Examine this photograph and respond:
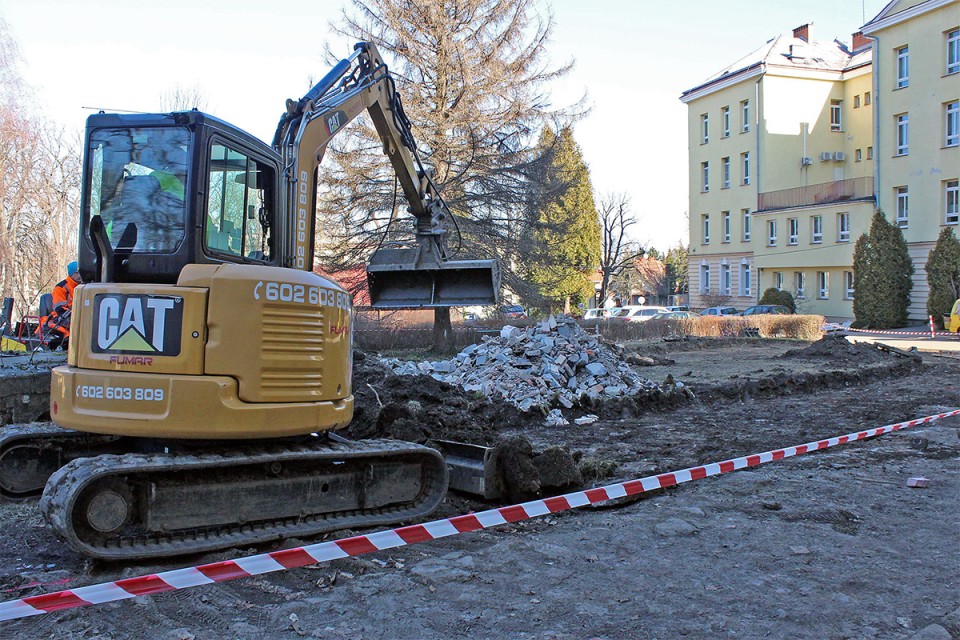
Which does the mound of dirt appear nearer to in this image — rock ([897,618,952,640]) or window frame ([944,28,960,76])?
rock ([897,618,952,640])

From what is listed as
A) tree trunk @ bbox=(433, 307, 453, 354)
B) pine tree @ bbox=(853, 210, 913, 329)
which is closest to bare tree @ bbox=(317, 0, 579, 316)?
tree trunk @ bbox=(433, 307, 453, 354)

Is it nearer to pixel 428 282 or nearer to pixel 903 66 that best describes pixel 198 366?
pixel 428 282

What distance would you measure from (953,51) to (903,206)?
7.14 metres

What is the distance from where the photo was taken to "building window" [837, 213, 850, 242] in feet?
142

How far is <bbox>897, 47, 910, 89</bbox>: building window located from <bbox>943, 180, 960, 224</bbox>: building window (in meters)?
5.41

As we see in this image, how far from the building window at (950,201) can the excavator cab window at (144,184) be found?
131ft

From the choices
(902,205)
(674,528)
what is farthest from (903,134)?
(674,528)

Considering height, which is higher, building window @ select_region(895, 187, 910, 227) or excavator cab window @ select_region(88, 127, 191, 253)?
building window @ select_region(895, 187, 910, 227)

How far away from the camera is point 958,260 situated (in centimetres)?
3547

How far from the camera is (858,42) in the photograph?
52406mm

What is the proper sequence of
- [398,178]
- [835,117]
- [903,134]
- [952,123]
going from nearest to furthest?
[398,178] → [952,123] → [903,134] → [835,117]

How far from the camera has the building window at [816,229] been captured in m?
44.7

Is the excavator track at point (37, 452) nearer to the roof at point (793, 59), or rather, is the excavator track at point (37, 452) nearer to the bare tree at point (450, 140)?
the bare tree at point (450, 140)

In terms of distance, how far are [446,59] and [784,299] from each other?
27098 mm
